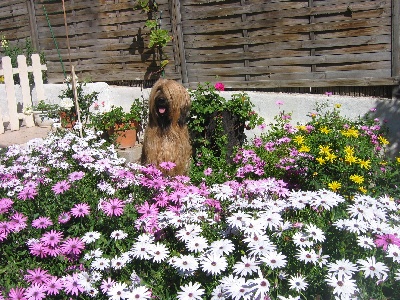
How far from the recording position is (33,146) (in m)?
4.06

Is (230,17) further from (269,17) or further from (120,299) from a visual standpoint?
(120,299)

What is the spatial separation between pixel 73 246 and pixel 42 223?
318 millimetres

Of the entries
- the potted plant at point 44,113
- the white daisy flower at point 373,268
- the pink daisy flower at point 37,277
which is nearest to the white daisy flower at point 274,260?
the white daisy flower at point 373,268

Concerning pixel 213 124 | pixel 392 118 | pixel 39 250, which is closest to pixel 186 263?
pixel 39 250

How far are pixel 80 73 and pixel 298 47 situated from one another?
4.44 m

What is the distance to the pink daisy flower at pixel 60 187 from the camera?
3.12 meters

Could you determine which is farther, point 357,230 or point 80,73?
point 80,73

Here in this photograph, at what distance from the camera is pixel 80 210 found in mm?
2932

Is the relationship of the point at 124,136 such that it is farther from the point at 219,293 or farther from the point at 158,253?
the point at 219,293

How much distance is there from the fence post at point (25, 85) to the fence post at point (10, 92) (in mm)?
201

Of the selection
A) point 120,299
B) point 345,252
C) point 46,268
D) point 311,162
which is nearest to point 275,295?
point 345,252

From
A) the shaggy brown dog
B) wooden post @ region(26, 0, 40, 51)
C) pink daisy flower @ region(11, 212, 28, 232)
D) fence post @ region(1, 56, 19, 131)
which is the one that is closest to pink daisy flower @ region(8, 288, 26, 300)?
pink daisy flower @ region(11, 212, 28, 232)

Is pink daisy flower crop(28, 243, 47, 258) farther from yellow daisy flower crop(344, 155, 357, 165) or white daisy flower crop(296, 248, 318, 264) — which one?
yellow daisy flower crop(344, 155, 357, 165)

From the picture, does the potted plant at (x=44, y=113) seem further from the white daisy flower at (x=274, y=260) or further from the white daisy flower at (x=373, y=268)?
the white daisy flower at (x=373, y=268)
